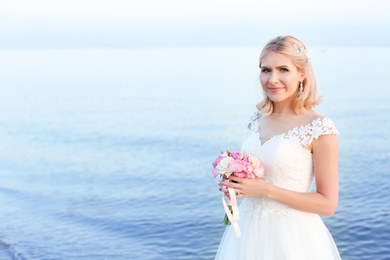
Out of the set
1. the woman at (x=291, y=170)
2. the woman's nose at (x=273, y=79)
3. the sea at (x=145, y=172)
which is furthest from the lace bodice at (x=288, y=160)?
the sea at (x=145, y=172)

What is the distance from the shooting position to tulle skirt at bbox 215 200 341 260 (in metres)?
3.08

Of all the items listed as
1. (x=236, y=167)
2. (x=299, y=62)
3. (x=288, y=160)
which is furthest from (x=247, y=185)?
(x=299, y=62)

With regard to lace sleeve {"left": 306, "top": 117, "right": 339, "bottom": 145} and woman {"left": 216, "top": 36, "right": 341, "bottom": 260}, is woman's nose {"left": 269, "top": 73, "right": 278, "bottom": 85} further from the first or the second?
lace sleeve {"left": 306, "top": 117, "right": 339, "bottom": 145}

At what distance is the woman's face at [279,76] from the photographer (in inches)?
121

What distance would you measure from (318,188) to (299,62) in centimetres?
64

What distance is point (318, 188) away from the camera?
9.80ft

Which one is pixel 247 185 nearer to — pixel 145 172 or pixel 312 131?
pixel 312 131

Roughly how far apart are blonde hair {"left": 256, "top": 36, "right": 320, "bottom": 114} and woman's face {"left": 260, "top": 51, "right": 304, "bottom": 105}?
2 centimetres

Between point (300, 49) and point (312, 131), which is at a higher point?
point (300, 49)

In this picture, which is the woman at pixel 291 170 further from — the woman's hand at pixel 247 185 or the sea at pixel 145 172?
the sea at pixel 145 172

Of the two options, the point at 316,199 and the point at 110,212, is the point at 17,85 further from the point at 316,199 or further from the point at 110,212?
the point at 316,199

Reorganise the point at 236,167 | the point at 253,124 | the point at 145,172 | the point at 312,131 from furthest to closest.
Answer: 1. the point at 145,172
2. the point at 253,124
3. the point at 312,131
4. the point at 236,167

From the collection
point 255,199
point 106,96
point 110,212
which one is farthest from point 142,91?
point 255,199

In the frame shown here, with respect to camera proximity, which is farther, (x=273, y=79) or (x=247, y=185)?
(x=273, y=79)
